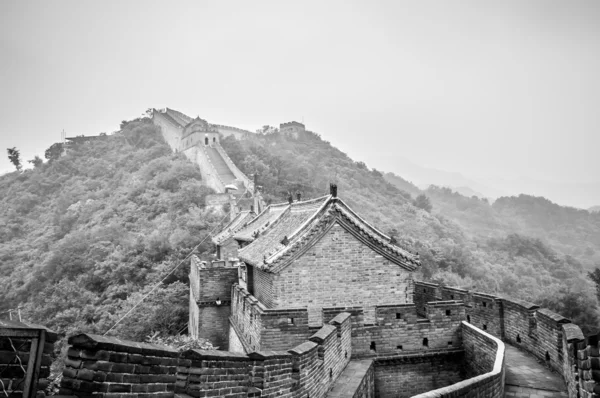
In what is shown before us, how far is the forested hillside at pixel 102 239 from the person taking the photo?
26.4 m

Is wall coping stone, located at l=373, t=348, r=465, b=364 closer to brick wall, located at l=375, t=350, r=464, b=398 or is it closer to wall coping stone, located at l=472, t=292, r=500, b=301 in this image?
brick wall, located at l=375, t=350, r=464, b=398

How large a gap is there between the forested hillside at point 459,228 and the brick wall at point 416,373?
75.6 ft

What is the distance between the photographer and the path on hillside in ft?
27.8

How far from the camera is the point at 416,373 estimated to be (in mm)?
11016

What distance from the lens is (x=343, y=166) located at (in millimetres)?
90750

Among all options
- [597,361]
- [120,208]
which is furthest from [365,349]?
[120,208]

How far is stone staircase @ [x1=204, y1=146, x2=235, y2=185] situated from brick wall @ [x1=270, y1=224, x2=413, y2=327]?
34.1m

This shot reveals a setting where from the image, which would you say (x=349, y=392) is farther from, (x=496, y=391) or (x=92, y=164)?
(x=92, y=164)

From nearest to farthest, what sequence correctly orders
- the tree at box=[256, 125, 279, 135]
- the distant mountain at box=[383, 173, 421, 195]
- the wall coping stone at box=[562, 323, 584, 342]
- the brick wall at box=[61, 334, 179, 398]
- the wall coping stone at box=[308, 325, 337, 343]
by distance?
the brick wall at box=[61, 334, 179, 398]
the wall coping stone at box=[562, 323, 584, 342]
the wall coping stone at box=[308, 325, 337, 343]
the tree at box=[256, 125, 279, 135]
the distant mountain at box=[383, 173, 421, 195]

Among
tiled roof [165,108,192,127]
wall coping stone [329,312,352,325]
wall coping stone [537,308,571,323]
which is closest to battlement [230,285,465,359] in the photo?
wall coping stone [329,312,352,325]

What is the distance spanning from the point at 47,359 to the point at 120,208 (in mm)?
47153

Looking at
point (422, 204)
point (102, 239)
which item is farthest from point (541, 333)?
point (422, 204)


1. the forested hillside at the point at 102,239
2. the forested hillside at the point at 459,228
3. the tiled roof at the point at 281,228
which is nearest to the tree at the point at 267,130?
the forested hillside at the point at 459,228

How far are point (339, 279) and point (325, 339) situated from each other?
187 inches
